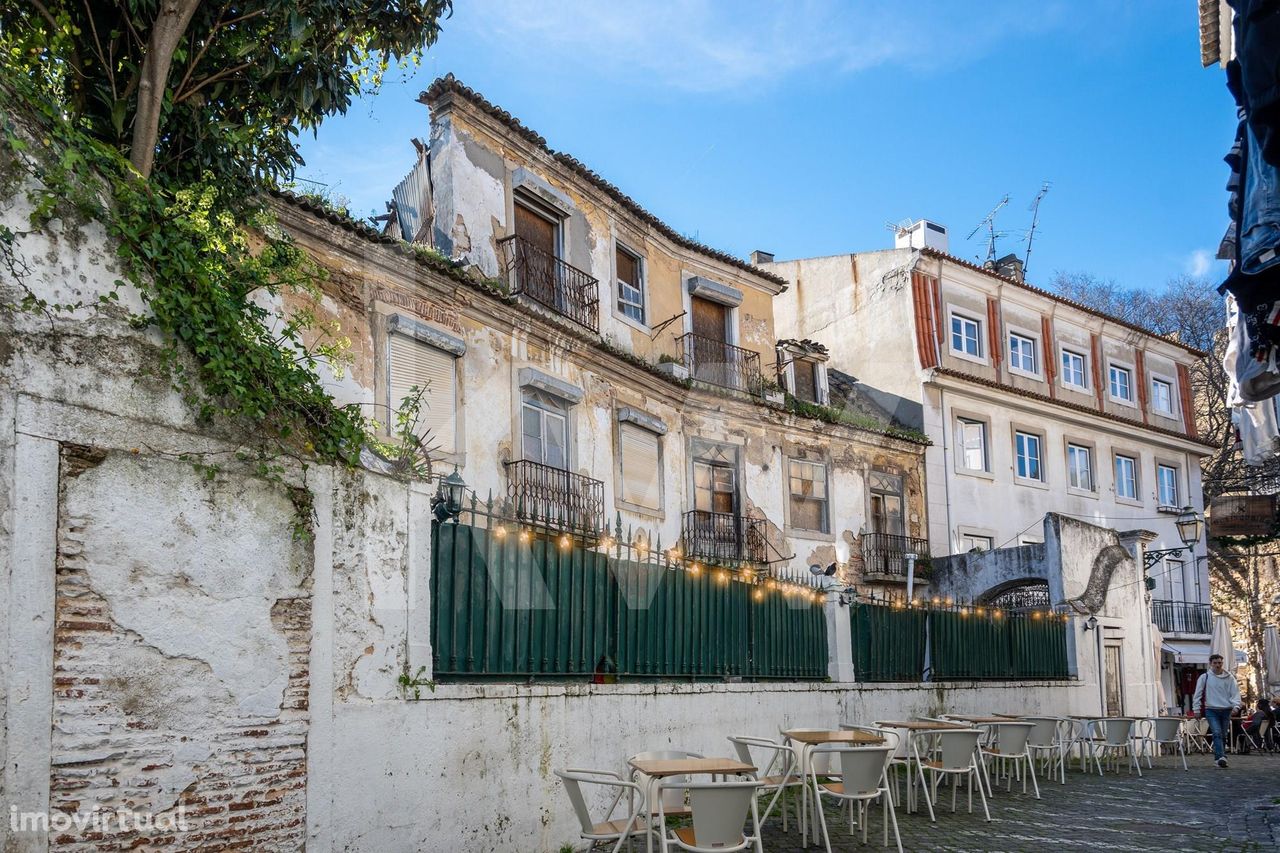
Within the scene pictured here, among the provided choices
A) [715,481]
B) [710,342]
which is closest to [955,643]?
[715,481]

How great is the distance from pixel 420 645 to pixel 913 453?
68.8ft

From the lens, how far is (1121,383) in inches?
1325

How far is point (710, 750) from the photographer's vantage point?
442 inches

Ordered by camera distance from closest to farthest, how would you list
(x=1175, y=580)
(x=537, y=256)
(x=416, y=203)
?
(x=416, y=203), (x=537, y=256), (x=1175, y=580)

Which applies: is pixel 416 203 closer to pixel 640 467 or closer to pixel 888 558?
pixel 640 467

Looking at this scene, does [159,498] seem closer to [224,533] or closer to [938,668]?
[224,533]

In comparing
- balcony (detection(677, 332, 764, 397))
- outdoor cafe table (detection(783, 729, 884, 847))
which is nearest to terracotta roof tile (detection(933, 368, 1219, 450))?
balcony (detection(677, 332, 764, 397))

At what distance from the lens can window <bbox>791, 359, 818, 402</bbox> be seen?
2653 centimetres

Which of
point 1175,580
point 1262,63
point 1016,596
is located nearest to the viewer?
point 1262,63

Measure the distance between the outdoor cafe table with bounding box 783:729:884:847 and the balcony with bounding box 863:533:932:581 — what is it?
47.6 ft

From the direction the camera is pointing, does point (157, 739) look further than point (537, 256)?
No

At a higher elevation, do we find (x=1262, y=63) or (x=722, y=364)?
(x=722, y=364)

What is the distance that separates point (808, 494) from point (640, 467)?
5319mm

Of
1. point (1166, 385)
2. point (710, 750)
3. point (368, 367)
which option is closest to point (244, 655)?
point (710, 750)
